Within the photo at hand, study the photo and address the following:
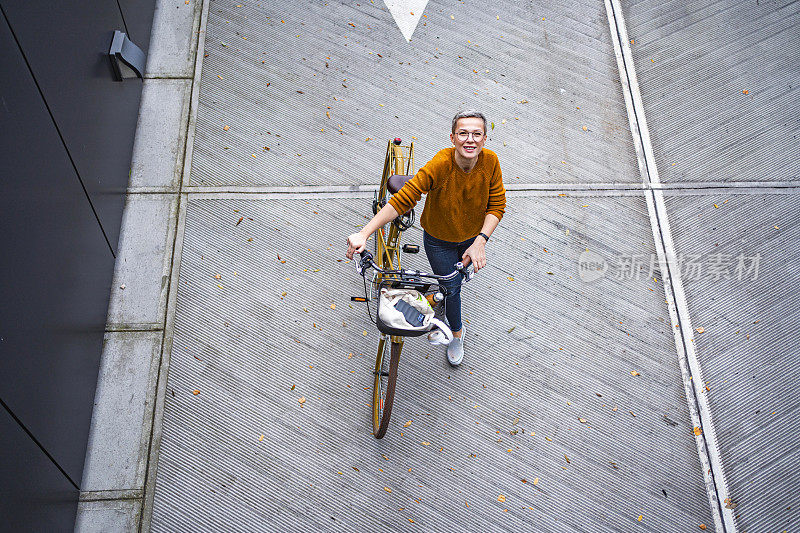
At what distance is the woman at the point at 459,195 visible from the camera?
3105 mm

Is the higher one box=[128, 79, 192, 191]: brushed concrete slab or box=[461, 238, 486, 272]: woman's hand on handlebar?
box=[461, 238, 486, 272]: woman's hand on handlebar

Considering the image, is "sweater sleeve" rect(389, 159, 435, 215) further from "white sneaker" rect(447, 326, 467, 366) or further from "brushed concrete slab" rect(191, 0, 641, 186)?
"brushed concrete slab" rect(191, 0, 641, 186)

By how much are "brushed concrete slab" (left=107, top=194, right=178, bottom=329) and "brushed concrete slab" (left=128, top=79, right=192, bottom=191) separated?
0.19 metres

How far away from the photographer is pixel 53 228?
3410 millimetres

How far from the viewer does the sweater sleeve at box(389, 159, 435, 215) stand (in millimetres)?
3219

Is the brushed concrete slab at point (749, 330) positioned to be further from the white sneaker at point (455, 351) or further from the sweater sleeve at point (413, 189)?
the sweater sleeve at point (413, 189)

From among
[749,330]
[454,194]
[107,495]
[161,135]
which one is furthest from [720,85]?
[107,495]

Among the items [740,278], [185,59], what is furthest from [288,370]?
[740,278]

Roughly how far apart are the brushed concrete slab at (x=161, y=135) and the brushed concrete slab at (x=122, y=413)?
1.42 meters

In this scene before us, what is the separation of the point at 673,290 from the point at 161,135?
4.56 metres

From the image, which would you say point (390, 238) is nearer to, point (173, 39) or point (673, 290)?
point (673, 290)

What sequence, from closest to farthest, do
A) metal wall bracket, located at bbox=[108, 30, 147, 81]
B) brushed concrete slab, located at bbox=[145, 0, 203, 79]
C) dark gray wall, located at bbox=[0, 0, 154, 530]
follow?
dark gray wall, located at bbox=[0, 0, 154, 530]
metal wall bracket, located at bbox=[108, 30, 147, 81]
brushed concrete slab, located at bbox=[145, 0, 203, 79]

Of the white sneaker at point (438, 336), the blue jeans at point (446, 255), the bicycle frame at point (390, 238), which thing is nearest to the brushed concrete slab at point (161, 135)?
the bicycle frame at point (390, 238)

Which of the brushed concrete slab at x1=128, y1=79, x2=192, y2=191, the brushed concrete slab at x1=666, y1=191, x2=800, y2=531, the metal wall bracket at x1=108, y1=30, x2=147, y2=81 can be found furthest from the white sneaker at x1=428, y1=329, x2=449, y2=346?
the metal wall bracket at x1=108, y1=30, x2=147, y2=81
